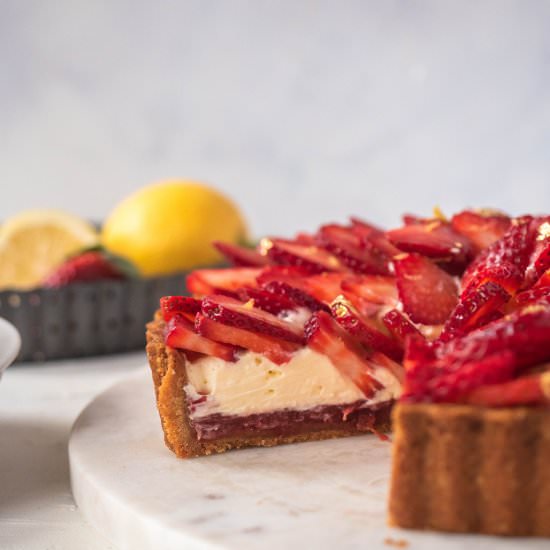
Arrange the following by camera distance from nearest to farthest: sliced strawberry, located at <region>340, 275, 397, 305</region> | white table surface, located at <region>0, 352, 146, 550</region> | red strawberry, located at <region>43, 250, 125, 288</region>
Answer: white table surface, located at <region>0, 352, 146, 550</region>, sliced strawberry, located at <region>340, 275, 397, 305</region>, red strawberry, located at <region>43, 250, 125, 288</region>

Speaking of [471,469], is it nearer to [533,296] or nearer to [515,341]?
[515,341]

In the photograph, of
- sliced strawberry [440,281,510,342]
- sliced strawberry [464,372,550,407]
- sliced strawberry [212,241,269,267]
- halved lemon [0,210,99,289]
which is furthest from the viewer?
halved lemon [0,210,99,289]

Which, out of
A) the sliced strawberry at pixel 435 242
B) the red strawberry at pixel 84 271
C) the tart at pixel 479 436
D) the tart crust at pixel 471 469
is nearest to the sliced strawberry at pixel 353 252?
the sliced strawberry at pixel 435 242

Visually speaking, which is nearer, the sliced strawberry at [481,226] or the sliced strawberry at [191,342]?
the sliced strawberry at [191,342]

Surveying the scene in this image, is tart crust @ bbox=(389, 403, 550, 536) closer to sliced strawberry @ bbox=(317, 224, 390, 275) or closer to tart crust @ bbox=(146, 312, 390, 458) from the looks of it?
tart crust @ bbox=(146, 312, 390, 458)

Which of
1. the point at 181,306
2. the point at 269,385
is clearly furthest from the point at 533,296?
the point at 181,306

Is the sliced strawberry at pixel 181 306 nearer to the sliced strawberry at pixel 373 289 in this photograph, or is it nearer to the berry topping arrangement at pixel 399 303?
the berry topping arrangement at pixel 399 303

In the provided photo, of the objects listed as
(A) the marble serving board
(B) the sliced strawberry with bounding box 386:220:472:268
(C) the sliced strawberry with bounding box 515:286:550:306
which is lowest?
(A) the marble serving board

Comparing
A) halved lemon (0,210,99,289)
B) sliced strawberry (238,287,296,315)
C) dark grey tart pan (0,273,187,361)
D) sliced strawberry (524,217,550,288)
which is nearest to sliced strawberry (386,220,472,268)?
sliced strawberry (524,217,550,288)
